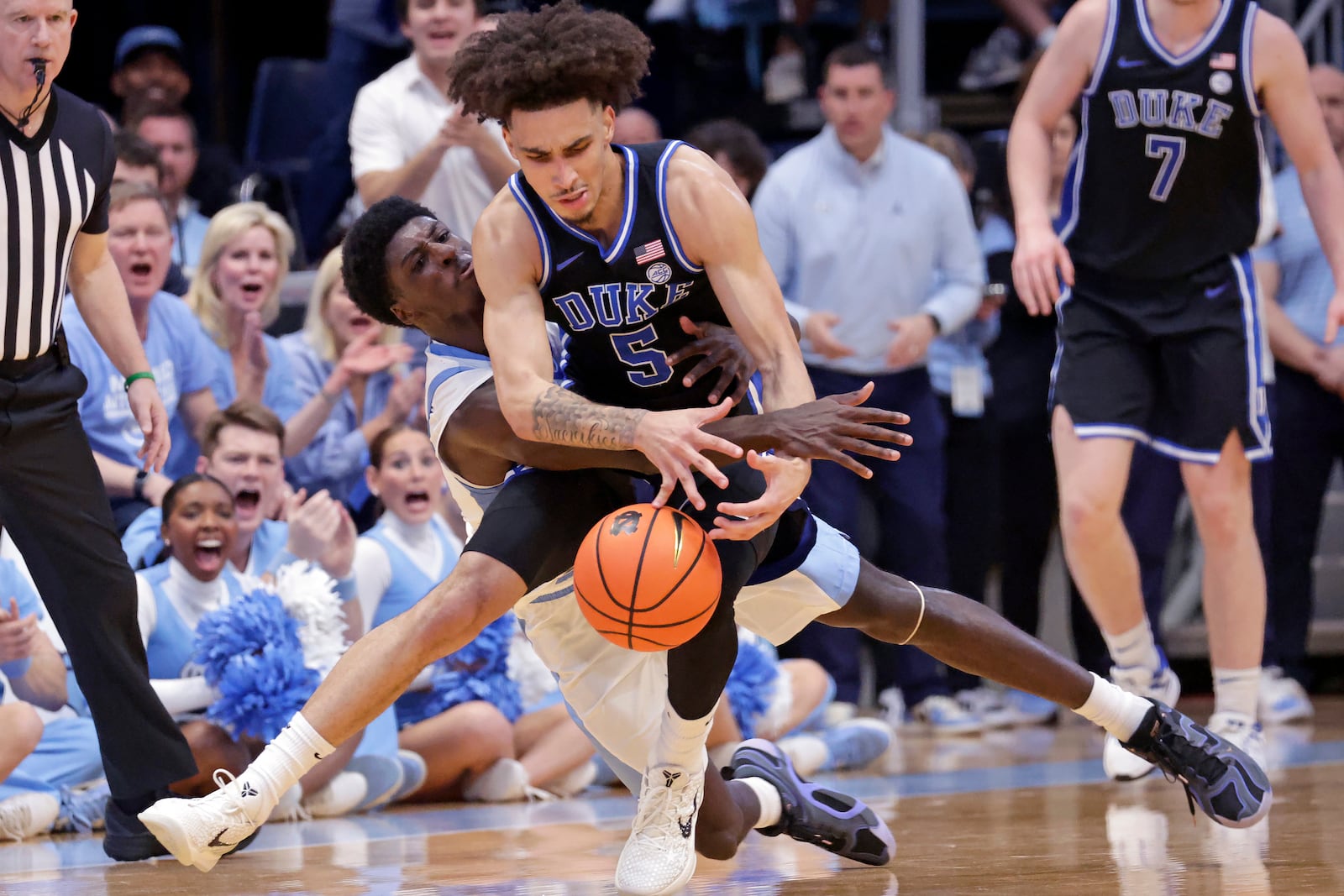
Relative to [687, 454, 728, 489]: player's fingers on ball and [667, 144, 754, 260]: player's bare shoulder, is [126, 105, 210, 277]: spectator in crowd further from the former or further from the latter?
[687, 454, 728, 489]: player's fingers on ball

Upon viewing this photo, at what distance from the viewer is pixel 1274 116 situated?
187 inches

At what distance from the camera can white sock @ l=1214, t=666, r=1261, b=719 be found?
4.85 meters

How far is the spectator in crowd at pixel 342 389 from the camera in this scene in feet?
19.9

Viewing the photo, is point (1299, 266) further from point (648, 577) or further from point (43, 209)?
point (43, 209)

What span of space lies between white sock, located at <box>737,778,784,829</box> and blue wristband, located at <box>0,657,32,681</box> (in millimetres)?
2009

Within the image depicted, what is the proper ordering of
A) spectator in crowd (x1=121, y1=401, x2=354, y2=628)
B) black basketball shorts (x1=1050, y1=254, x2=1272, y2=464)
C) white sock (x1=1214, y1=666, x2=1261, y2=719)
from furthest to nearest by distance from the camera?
1. spectator in crowd (x1=121, y1=401, x2=354, y2=628)
2. white sock (x1=1214, y1=666, x2=1261, y2=719)
3. black basketball shorts (x1=1050, y1=254, x2=1272, y2=464)

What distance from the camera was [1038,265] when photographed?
4559mm

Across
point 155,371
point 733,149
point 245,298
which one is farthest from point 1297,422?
point 155,371

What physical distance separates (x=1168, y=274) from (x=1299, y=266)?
9.88ft

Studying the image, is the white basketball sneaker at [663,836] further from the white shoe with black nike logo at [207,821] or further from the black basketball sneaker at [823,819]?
the white shoe with black nike logo at [207,821]

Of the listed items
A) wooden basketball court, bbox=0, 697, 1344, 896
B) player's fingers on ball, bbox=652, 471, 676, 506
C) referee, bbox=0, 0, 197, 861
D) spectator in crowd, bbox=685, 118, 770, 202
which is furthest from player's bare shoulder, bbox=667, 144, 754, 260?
spectator in crowd, bbox=685, 118, 770, 202

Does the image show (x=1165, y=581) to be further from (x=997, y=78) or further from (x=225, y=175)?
(x=225, y=175)

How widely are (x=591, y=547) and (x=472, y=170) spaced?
3.32 metres

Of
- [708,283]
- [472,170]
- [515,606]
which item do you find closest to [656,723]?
[515,606]
